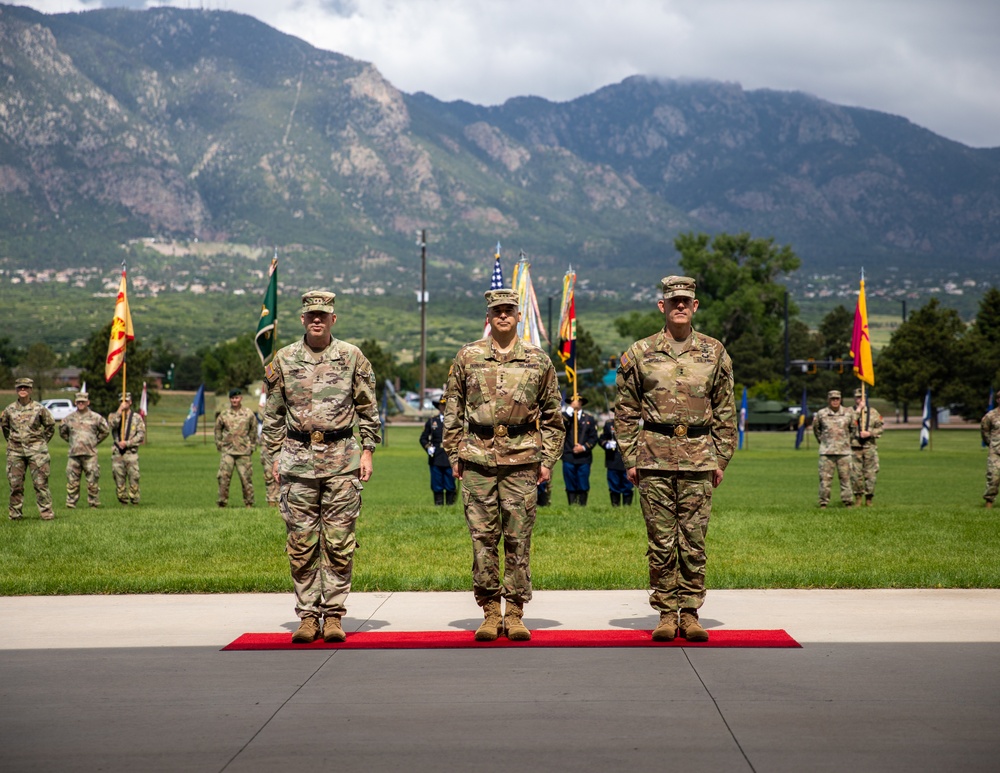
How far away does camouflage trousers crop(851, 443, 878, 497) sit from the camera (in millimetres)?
23119

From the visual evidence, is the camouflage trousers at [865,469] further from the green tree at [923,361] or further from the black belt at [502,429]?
the green tree at [923,361]

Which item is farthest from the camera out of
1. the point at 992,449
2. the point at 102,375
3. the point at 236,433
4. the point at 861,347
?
the point at 102,375

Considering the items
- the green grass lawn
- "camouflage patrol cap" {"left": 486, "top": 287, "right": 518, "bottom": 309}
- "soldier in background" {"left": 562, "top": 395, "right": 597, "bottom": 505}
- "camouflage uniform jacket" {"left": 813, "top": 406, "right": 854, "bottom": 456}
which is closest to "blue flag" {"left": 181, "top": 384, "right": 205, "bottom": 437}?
the green grass lawn

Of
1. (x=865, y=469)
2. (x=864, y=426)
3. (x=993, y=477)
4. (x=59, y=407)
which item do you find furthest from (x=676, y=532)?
(x=59, y=407)

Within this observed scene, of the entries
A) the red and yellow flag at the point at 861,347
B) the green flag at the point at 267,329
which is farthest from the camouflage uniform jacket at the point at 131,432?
the red and yellow flag at the point at 861,347

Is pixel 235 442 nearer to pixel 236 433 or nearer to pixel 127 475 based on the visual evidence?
pixel 236 433

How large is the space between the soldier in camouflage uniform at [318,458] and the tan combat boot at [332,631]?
0.04 ft

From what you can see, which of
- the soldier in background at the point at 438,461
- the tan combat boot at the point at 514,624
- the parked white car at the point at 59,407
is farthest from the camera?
the parked white car at the point at 59,407

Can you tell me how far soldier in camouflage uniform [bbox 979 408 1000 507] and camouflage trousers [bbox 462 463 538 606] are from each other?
14961 millimetres

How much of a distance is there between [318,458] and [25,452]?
12.2 m

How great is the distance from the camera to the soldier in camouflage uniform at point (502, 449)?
858 cm

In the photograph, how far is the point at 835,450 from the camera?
73.4 feet

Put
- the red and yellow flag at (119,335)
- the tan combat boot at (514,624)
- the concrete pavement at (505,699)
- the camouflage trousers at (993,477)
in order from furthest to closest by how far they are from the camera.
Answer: the red and yellow flag at (119,335) < the camouflage trousers at (993,477) < the tan combat boot at (514,624) < the concrete pavement at (505,699)

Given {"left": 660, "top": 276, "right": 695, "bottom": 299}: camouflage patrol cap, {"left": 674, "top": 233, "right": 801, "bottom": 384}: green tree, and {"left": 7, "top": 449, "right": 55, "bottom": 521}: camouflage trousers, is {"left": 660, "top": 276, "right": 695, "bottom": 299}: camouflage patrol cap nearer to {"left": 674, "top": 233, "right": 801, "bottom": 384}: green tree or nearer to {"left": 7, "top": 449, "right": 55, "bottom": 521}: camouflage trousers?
{"left": 7, "top": 449, "right": 55, "bottom": 521}: camouflage trousers
